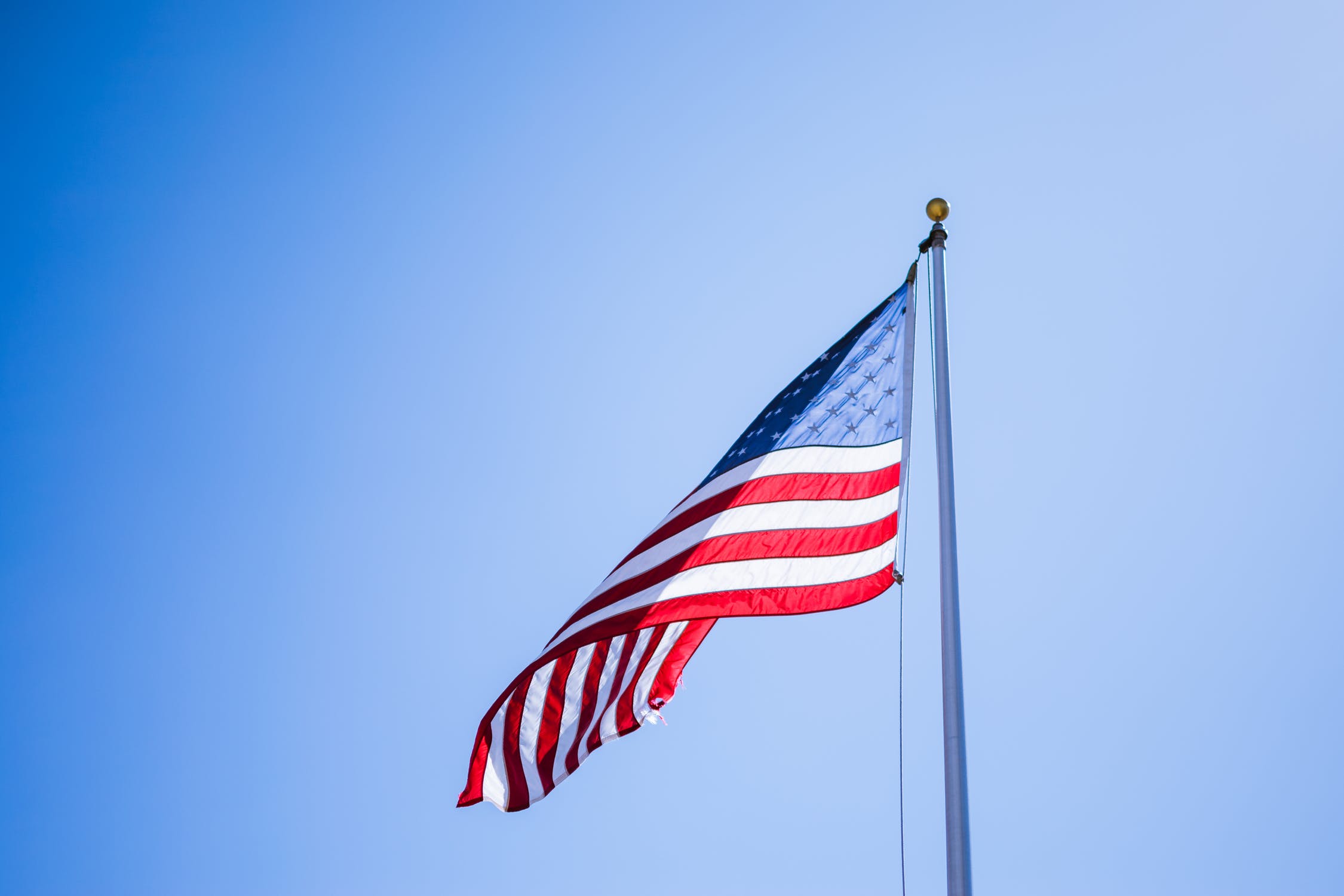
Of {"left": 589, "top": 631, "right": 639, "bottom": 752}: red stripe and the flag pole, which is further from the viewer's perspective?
{"left": 589, "top": 631, "right": 639, "bottom": 752}: red stripe

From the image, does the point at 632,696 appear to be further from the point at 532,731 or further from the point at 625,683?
the point at 532,731

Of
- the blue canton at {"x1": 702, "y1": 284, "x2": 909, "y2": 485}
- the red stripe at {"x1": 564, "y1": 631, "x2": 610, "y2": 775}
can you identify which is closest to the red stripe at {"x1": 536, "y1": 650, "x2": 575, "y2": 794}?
the red stripe at {"x1": 564, "y1": 631, "x2": 610, "y2": 775}

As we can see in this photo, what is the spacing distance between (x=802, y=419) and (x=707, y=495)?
1182 millimetres

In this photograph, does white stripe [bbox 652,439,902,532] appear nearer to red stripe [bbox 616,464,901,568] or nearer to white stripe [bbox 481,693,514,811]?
red stripe [bbox 616,464,901,568]

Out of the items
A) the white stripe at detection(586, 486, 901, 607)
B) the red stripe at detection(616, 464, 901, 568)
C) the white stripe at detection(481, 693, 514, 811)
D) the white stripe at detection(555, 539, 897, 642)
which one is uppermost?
the red stripe at detection(616, 464, 901, 568)

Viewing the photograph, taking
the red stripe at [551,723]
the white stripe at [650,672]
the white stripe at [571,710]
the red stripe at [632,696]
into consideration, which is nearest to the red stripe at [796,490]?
the red stripe at [632,696]

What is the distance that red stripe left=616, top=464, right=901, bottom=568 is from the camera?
9594 mm

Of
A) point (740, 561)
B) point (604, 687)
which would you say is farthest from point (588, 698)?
point (740, 561)

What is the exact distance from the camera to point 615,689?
10344 mm

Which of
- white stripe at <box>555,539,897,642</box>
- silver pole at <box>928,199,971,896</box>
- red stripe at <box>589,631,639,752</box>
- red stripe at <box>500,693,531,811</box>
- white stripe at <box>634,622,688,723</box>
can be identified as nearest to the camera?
silver pole at <box>928,199,971,896</box>

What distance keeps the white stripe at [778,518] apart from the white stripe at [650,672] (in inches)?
38.8

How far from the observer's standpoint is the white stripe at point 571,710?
9.92 m

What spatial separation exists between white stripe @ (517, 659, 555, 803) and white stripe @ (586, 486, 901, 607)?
1137 mm

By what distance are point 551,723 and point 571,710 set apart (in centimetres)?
23
